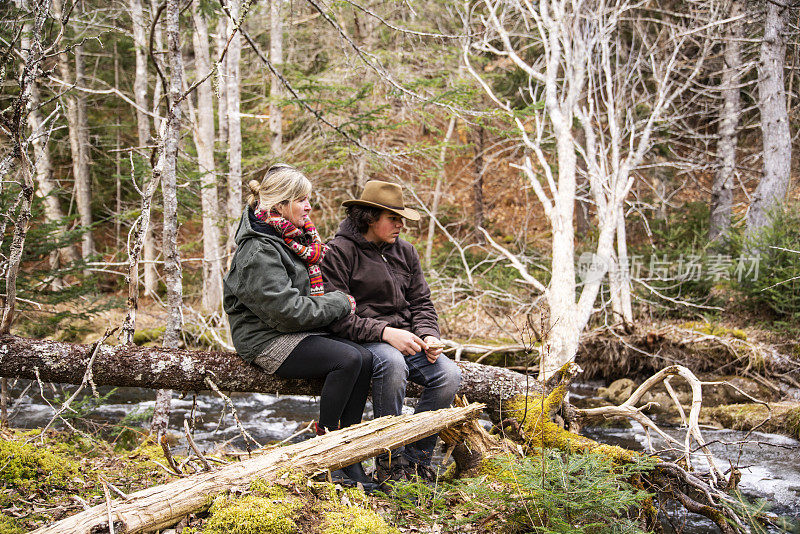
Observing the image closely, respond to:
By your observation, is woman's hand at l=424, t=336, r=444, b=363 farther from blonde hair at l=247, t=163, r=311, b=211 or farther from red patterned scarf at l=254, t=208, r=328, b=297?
blonde hair at l=247, t=163, r=311, b=211

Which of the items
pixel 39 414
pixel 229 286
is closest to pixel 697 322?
pixel 229 286

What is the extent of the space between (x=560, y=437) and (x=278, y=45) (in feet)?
35.7

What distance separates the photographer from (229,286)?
11.3 ft

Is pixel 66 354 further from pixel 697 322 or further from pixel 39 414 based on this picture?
pixel 697 322

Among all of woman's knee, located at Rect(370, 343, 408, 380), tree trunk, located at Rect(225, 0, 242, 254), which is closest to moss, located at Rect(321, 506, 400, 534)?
woman's knee, located at Rect(370, 343, 408, 380)

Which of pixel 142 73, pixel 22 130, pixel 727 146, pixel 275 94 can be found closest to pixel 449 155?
pixel 275 94

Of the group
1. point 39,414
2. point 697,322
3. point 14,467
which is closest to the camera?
point 14,467

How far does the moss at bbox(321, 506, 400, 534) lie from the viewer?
2553 millimetres

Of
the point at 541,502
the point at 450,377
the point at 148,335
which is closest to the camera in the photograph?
the point at 541,502

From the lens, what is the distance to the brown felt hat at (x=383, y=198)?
12.7 feet

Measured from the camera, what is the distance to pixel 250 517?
2.46 metres

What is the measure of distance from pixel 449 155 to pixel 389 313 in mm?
8802

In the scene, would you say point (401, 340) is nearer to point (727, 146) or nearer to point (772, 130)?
point (772, 130)

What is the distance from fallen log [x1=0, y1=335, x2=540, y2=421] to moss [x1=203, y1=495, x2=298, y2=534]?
1.14m
